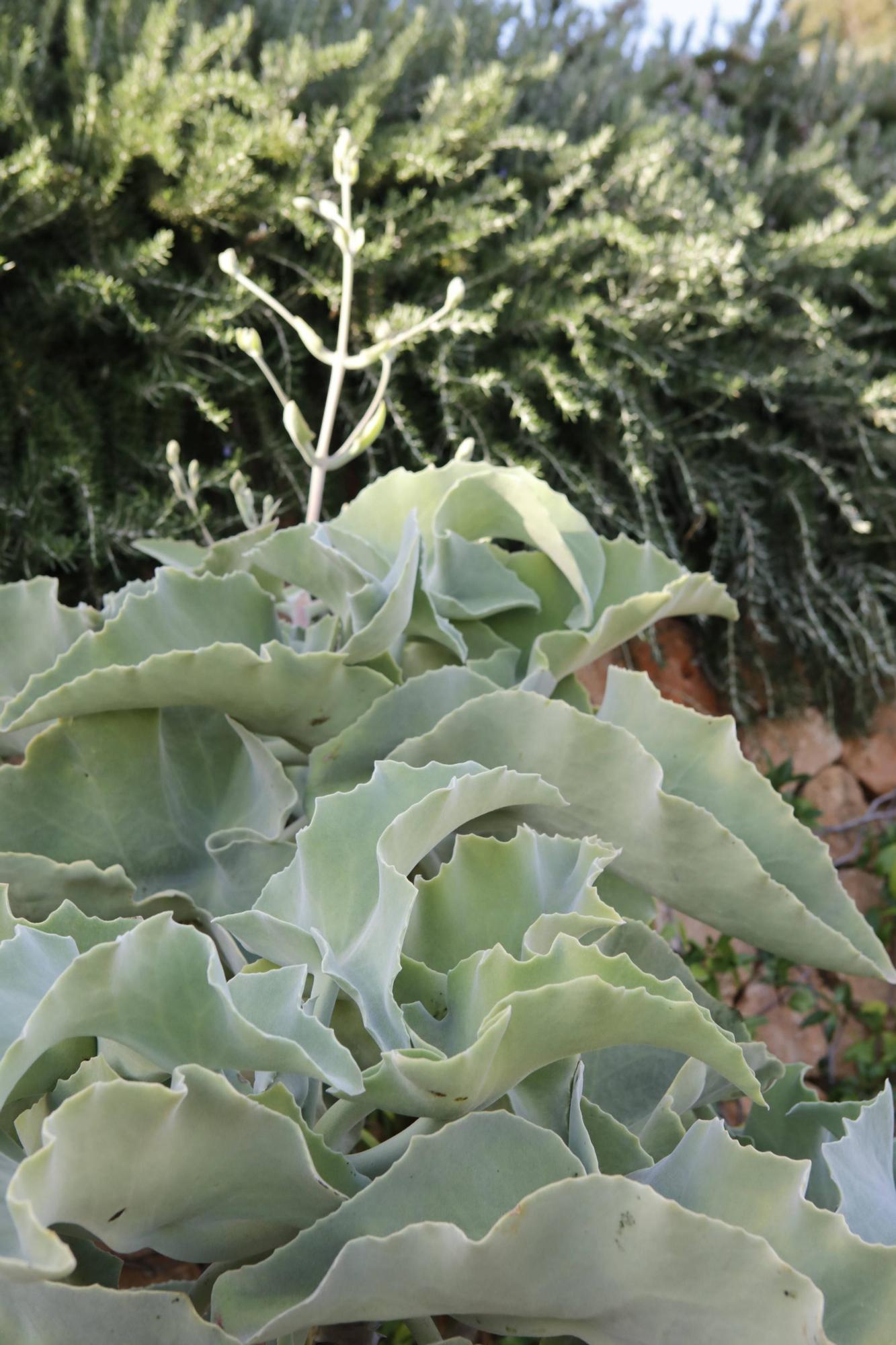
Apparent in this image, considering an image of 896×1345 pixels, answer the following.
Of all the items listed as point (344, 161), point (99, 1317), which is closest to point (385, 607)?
point (99, 1317)

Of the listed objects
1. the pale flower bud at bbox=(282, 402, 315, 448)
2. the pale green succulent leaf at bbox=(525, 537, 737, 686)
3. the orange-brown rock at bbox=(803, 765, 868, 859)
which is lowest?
the orange-brown rock at bbox=(803, 765, 868, 859)

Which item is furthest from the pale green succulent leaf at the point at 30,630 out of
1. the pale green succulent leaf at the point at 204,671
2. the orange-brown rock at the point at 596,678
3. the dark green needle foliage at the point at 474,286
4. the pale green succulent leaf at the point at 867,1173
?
the orange-brown rock at the point at 596,678

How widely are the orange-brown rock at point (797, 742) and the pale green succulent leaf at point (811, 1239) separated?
1.48 m

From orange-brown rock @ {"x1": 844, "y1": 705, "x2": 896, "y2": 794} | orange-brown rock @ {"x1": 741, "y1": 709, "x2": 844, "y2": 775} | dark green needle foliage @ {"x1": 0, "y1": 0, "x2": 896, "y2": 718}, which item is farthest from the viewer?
orange-brown rock @ {"x1": 844, "y1": 705, "x2": 896, "y2": 794}

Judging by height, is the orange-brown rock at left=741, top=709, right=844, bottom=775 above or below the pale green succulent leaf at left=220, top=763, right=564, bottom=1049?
below

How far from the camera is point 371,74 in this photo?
4.56 ft

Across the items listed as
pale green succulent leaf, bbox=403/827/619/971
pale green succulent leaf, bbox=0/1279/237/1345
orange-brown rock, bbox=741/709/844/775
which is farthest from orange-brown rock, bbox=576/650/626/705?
pale green succulent leaf, bbox=0/1279/237/1345

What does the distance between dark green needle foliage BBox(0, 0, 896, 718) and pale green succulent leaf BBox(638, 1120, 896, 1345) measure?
98 centimetres

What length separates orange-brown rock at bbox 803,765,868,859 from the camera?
6.05 ft

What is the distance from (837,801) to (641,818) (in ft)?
5.13

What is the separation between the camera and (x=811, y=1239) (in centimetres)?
31

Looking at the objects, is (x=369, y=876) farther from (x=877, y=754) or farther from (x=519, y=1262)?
(x=877, y=754)

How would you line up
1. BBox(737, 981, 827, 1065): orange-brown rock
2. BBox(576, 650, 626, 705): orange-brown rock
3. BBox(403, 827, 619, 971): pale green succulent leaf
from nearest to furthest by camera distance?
BBox(403, 827, 619, 971): pale green succulent leaf
BBox(576, 650, 626, 705): orange-brown rock
BBox(737, 981, 827, 1065): orange-brown rock

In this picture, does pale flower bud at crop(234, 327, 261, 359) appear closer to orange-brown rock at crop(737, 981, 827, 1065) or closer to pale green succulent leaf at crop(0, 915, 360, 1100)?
pale green succulent leaf at crop(0, 915, 360, 1100)
